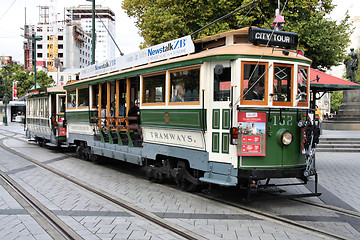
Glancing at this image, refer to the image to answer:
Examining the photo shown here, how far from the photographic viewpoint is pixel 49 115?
54.2ft

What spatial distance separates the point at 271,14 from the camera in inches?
654

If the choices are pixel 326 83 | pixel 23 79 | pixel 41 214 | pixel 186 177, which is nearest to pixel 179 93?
pixel 186 177

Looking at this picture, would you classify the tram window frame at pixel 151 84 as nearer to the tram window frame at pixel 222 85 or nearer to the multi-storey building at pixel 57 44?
the tram window frame at pixel 222 85

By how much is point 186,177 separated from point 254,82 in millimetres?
2600

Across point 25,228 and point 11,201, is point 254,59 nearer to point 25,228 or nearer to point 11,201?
point 25,228

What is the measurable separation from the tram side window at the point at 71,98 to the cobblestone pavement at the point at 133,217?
4.01m

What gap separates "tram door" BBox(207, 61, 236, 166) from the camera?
659 cm

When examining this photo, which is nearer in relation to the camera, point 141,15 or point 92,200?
point 92,200

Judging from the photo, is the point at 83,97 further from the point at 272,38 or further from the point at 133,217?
the point at 272,38

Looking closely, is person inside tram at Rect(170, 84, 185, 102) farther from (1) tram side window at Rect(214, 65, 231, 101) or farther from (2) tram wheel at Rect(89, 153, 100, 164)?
(2) tram wheel at Rect(89, 153, 100, 164)

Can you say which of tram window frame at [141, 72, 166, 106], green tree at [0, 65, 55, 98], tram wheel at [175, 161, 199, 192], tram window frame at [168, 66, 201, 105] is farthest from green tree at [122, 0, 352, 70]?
green tree at [0, 65, 55, 98]

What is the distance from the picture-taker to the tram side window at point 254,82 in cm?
657

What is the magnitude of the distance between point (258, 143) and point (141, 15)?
15364 mm

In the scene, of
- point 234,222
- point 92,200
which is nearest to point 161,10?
point 92,200
